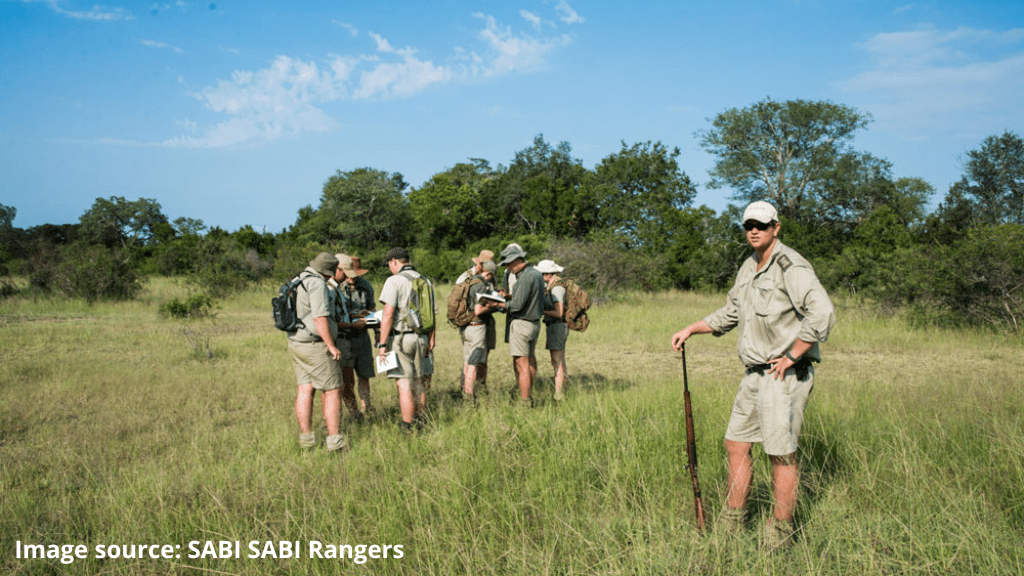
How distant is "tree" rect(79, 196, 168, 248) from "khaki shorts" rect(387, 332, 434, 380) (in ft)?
208

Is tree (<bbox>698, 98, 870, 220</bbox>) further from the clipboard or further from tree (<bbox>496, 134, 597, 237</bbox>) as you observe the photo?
the clipboard

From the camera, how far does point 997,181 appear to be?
3909 cm

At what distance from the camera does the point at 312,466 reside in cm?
447

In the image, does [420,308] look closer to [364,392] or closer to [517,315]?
[517,315]

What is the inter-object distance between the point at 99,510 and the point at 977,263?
1385 cm

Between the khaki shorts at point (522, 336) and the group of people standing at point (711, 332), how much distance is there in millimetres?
11

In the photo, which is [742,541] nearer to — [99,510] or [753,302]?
[753,302]

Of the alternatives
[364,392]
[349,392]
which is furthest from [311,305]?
[364,392]

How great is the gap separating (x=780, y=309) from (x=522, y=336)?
3.64 metres

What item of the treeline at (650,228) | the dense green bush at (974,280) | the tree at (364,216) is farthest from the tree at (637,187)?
the dense green bush at (974,280)

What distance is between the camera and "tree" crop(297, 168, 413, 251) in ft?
163

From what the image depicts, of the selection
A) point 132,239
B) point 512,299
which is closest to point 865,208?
point 512,299

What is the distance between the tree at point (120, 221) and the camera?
196ft

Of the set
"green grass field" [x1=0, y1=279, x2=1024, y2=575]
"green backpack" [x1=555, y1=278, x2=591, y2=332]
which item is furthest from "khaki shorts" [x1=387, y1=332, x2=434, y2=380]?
"green backpack" [x1=555, y1=278, x2=591, y2=332]
